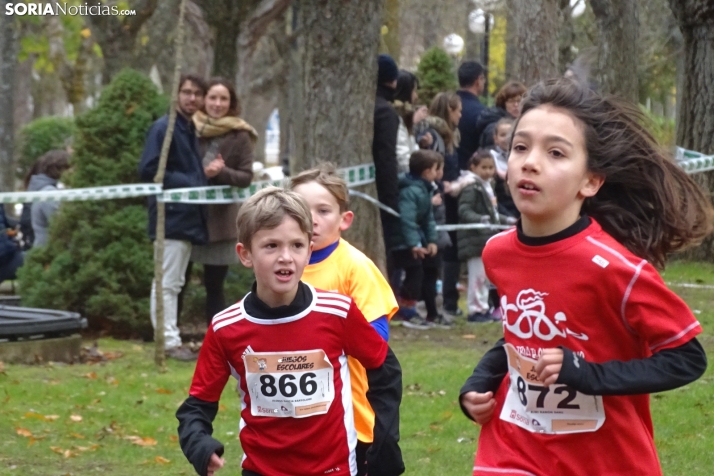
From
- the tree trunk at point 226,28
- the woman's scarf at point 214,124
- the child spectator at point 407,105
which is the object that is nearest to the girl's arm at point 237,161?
the woman's scarf at point 214,124

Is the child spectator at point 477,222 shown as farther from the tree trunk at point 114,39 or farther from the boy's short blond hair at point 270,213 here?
the tree trunk at point 114,39

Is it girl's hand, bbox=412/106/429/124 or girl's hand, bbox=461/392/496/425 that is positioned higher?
girl's hand, bbox=412/106/429/124

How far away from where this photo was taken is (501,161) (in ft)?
35.8

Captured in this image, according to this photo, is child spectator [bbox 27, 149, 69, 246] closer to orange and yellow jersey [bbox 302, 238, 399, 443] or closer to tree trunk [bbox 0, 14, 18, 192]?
tree trunk [bbox 0, 14, 18, 192]

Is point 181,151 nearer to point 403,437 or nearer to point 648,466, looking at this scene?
point 403,437

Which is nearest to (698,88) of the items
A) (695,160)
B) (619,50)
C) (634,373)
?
(695,160)

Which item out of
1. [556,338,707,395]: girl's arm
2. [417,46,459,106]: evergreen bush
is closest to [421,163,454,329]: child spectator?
[417,46,459,106]: evergreen bush

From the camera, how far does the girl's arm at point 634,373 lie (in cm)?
306

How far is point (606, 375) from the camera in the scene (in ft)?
10.1

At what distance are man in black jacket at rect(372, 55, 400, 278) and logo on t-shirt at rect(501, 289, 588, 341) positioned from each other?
7.24m

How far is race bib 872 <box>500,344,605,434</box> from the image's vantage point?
128 inches

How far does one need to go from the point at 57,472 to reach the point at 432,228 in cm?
533

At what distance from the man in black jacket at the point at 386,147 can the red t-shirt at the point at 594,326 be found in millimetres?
7233

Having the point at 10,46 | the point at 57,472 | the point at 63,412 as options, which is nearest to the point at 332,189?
the point at 57,472
